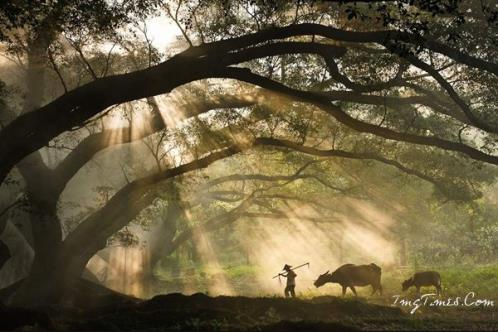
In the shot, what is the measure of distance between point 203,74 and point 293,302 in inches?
245

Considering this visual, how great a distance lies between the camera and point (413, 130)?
19578mm

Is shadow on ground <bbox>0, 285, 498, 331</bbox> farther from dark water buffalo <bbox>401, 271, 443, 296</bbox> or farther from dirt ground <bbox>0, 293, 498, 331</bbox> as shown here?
dark water buffalo <bbox>401, 271, 443, 296</bbox>

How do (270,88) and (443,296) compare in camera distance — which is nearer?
(270,88)

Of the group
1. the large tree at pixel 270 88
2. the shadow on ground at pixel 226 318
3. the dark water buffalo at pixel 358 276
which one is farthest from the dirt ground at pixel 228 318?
the dark water buffalo at pixel 358 276

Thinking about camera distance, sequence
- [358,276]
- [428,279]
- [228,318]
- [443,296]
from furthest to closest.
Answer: [443,296] < [358,276] < [428,279] < [228,318]

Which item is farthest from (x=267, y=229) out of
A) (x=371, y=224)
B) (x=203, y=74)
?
(x=203, y=74)

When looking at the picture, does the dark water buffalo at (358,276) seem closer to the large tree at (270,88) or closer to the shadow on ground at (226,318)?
the large tree at (270,88)

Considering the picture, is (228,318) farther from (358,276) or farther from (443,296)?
(443,296)

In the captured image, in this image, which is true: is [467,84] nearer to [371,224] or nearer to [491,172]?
[491,172]

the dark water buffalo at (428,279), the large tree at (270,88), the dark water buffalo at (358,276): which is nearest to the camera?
the large tree at (270,88)

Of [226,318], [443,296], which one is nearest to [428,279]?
[443,296]

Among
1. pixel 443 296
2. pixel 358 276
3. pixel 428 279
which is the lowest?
pixel 443 296

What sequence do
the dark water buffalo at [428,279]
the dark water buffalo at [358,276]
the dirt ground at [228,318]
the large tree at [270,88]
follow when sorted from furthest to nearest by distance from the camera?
the dark water buffalo at [358,276] < the dark water buffalo at [428,279] < the large tree at [270,88] < the dirt ground at [228,318]

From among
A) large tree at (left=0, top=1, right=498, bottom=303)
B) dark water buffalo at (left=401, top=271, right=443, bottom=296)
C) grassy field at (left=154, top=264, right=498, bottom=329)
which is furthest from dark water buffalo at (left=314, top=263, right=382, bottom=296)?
large tree at (left=0, top=1, right=498, bottom=303)
